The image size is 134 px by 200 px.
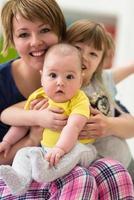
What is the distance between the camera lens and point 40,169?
1.05m

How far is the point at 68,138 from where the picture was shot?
107 cm

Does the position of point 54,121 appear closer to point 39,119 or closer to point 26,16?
point 39,119

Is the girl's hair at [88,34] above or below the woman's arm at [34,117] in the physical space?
above

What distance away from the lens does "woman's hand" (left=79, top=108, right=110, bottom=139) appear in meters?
1.16

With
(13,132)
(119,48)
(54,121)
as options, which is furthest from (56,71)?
(119,48)

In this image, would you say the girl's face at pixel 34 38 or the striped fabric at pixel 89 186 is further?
the girl's face at pixel 34 38

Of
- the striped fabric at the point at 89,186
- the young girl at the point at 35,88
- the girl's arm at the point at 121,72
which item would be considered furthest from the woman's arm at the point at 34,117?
the girl's arm at the point at 121,72

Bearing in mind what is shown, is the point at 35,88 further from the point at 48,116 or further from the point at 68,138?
the point at 68,138

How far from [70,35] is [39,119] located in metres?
0.27

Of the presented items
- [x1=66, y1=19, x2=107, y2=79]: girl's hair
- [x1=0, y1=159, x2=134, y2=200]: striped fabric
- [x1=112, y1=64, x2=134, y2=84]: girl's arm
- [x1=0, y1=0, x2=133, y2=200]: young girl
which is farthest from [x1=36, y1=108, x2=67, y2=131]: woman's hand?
[x1=112, y1=64, x2=134, y2=84]: girl's arm

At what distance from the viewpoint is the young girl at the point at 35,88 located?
1.08 meters

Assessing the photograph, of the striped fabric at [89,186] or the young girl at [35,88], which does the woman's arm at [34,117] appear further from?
the striped fabric at [89,186]

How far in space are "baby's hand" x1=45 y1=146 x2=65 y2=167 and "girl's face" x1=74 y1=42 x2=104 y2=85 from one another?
276 millimetres

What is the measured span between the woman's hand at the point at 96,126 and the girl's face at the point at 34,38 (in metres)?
0.21
